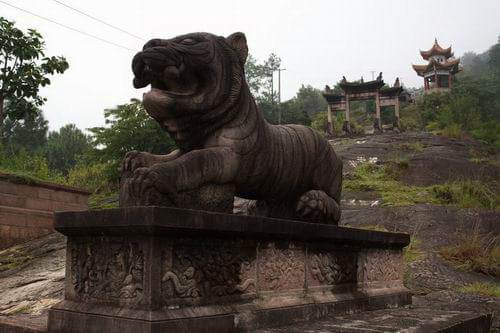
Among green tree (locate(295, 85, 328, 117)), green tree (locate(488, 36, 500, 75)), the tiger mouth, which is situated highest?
green tree (locate(488, 36, 500, 75))

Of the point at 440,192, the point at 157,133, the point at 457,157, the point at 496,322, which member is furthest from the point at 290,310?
Answer: the point at 457,157

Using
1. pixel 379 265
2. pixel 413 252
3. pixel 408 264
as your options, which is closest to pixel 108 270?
pixel 379 265

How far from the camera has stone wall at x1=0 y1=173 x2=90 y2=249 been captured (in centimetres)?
952

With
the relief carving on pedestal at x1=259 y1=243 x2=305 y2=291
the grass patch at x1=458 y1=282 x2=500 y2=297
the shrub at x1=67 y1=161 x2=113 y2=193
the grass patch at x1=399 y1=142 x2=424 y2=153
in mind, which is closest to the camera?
the relief carving on pedestal at x1=259 y1=243 x2=305 y2=291

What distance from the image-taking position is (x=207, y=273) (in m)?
2.93

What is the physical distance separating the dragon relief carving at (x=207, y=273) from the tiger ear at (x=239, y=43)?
1426mm

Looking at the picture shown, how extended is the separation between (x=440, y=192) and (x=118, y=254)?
12301 mm

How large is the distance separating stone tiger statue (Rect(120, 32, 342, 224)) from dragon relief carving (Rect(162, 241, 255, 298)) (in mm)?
A: 390

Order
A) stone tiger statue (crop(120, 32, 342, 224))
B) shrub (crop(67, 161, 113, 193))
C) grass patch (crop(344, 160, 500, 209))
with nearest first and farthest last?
1. stone tiger statue (crop(120, 32, 342, 224))
2. grass patch (crop(344, 160, 500, 209))
3. shrub (crop(67, 161, 113, 193))

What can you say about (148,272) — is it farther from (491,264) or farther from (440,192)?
(440,192)

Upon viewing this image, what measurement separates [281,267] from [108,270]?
1.24 metres

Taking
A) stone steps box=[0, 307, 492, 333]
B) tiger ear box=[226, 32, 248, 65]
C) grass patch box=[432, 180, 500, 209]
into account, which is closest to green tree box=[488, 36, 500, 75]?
grass patch box=[432, 180, 500, 209]

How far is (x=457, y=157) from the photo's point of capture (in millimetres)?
19312

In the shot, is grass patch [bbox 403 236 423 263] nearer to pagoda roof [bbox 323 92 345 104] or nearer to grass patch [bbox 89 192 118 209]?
grass patch [bbox 89 192 118 209]
